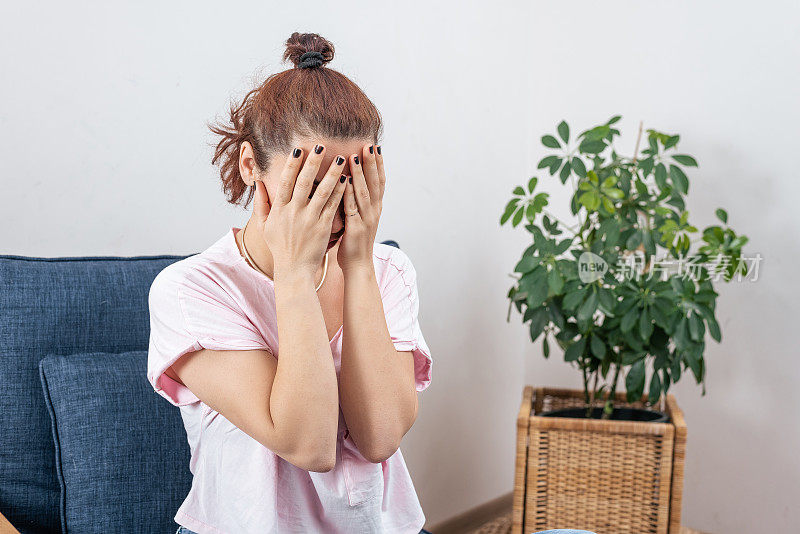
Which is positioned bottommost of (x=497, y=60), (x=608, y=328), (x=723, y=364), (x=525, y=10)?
(x=723, y=364)

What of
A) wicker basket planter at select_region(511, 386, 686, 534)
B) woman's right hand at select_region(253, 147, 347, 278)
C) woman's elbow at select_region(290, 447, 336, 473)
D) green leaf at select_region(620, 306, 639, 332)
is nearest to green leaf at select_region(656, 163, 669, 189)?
green leaf at select_region(620, 306, 639, 332)

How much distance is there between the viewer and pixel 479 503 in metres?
2.56

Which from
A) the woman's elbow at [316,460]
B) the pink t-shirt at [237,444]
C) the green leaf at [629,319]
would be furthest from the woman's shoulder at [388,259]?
the green leaf at [629,319]

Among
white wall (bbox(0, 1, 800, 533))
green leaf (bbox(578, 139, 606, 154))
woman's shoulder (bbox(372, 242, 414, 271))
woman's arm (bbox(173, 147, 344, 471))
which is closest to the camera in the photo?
woman's arm (bbox(173, 147, 344, 471))

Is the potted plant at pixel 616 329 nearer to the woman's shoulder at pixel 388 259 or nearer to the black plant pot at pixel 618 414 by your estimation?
the black plant pot at pixel 618 414

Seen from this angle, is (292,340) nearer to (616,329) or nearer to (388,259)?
(388,259)

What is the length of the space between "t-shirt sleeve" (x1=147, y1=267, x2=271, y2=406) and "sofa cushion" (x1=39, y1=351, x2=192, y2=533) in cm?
21

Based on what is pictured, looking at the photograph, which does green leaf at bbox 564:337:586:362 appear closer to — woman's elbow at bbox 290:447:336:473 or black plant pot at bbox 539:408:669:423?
black plant pot at bbox 539:408:669:423

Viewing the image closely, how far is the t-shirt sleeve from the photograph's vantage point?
0.92 metres

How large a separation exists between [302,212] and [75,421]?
0.51 m

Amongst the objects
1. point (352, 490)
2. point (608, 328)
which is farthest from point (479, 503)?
point (352, 490)

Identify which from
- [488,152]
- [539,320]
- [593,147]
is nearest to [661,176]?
[593,147]

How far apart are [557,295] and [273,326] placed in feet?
3.77

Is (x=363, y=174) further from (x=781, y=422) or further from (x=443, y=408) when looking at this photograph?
(x=781, y=422)
